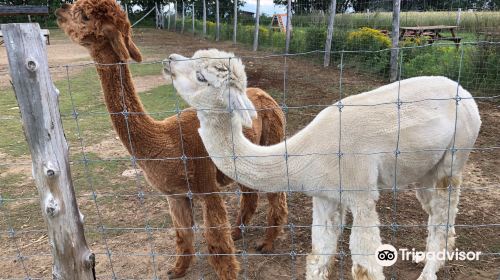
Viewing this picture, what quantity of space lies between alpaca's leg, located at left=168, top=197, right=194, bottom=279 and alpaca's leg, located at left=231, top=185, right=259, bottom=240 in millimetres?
630

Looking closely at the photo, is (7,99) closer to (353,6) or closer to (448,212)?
(448,212)

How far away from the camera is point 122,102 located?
260 centimetres

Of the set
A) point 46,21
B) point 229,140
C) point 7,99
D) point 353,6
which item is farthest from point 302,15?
point 46,21

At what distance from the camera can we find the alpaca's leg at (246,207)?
3.71 metres

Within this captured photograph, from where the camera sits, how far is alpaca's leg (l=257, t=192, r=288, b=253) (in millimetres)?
3553

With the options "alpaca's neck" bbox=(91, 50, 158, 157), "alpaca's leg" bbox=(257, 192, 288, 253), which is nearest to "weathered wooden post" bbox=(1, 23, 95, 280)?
"alpaca's neck" bbox=(91, 50, 158, 157)

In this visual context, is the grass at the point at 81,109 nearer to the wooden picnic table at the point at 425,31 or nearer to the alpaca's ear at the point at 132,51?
the alpaca's ear at the point at 132,51

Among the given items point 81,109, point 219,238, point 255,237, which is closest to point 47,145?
point 219,238

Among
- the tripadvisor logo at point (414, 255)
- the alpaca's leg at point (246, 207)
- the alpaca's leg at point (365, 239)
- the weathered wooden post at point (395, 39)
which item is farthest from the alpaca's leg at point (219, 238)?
the weathered wooden post at point (395, 39)

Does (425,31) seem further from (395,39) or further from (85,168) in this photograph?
(85,168)

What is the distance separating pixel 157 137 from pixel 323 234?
123 centimetres

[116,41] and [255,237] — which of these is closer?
[116,41]

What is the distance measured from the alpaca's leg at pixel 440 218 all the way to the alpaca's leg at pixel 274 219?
1141 mm

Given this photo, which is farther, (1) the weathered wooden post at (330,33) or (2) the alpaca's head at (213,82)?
(1) the weathered wooden post at (330,33)
